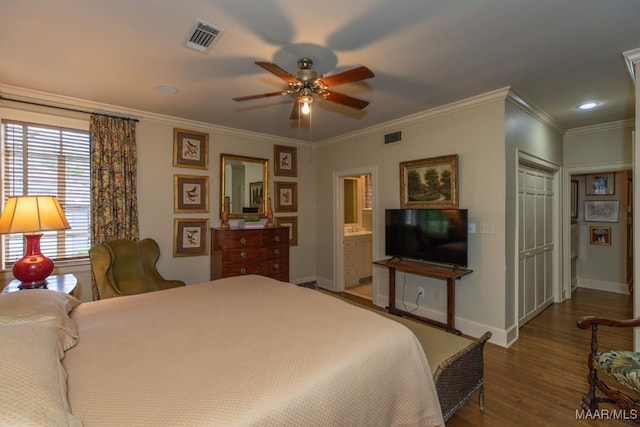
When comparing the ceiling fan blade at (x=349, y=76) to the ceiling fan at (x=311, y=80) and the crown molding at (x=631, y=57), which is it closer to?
the ceiling fan at (x=311, y=80)

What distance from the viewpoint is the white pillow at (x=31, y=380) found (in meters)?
0.80

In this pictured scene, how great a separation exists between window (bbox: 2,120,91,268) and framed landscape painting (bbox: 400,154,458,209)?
12.4 feet

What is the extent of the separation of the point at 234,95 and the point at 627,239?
20.4 ft

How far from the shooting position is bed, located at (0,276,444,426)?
1.01 m

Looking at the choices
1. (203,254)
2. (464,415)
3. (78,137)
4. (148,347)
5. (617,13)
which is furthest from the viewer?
(203,254)

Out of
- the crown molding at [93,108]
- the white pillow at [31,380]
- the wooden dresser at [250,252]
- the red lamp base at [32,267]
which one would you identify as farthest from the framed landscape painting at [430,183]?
the red lamp base at [32,267]

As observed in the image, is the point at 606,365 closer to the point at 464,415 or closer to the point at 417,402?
the point at 464,415

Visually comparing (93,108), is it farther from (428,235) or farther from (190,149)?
(428,235)

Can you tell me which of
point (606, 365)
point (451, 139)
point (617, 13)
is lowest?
point (606, 365)

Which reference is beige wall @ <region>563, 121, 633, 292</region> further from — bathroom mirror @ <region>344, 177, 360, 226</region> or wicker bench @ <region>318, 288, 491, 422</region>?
wicker bench @ <region>318, 288, 491, 422</region>

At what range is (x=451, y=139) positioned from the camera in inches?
136

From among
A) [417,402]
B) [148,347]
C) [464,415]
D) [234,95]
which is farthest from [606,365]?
[234,95]

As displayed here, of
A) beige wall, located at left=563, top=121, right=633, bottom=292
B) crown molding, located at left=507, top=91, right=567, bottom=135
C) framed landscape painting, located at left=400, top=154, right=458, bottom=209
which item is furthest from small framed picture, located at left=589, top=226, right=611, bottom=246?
framed landscape painting, located at left=400, top=154, right=458, bottom=209

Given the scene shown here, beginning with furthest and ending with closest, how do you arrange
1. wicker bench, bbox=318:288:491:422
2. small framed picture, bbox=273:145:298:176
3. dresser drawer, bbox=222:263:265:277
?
small framed picture, bbox=273:145:298:176 → dresser drawer, bbox=222:263:265:277 → wicker bench, bbox=318:288:491:422
